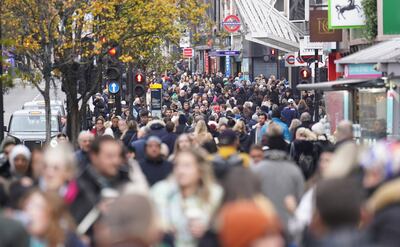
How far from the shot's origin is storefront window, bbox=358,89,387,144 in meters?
24.6

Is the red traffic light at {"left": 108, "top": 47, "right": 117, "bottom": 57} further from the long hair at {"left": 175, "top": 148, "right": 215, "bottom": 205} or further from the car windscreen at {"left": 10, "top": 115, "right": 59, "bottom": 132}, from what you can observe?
the long hair at {"left": 175, "top": 148, "right": 215, "bottom": 205}

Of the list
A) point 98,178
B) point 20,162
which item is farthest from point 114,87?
point 98,178

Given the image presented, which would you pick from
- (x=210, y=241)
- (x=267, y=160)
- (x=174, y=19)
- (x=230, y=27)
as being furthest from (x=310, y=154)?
(x=230, y=27)

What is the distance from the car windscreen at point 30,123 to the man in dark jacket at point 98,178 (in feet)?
83.0

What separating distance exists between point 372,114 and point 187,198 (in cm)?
1632

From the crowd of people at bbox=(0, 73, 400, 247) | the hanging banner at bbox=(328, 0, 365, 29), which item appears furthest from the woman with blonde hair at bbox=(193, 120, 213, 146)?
the hanging banner at bbox=(328, 0, 365, 29)

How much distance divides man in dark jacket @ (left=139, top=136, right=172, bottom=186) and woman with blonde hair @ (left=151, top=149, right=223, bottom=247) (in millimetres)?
Result: 4194

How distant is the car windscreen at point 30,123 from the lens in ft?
117

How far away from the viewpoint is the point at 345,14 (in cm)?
3406

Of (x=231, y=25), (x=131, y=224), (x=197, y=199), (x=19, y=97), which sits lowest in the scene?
(x=19, y=97)

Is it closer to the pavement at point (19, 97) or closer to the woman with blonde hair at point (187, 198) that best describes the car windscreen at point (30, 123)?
the woman with blonde hair at point (187, 198)

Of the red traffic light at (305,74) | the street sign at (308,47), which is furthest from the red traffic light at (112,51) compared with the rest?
the street sign at (308,47)

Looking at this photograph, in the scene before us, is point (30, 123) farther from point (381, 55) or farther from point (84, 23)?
point (381, 55)

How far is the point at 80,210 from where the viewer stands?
33.0ft
